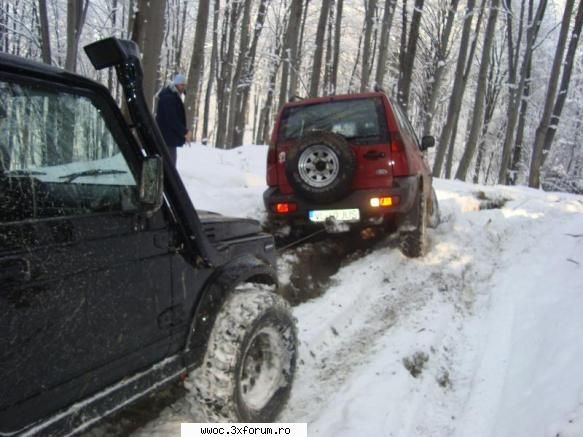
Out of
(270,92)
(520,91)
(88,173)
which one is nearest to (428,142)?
(88,173)

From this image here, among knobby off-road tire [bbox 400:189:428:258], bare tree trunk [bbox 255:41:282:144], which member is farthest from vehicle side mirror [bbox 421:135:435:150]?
bare tree trunk [bbox 255:41:282:144]

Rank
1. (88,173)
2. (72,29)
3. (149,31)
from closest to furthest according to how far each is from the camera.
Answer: (88,173), (149,31), (72,29)

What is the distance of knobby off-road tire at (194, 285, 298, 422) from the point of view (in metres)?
2.53

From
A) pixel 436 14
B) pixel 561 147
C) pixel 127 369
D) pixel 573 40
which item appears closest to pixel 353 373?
pixel 127 369

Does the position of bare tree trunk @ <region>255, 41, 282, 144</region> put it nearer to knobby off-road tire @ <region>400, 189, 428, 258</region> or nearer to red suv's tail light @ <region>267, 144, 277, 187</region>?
red suv's tail light @ <region>267, 144, 277, 187</region>

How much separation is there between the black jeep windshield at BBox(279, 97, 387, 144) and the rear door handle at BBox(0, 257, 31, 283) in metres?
4.33

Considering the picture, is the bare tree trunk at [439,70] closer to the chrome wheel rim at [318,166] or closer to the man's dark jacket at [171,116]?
the man's dark jacket at [171,116]

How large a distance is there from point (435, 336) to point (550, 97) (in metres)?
16.9

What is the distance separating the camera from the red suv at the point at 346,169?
5.31 metres

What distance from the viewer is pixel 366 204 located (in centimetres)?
549

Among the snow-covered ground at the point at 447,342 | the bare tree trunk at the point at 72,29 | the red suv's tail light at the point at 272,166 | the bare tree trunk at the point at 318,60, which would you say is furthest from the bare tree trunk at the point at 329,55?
the snow-covered ground at the point at 447,342

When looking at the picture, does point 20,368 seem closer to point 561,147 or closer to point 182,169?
point 182,169

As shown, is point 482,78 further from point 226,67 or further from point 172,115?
point 226,67

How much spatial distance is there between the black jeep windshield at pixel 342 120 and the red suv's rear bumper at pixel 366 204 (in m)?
0.60
